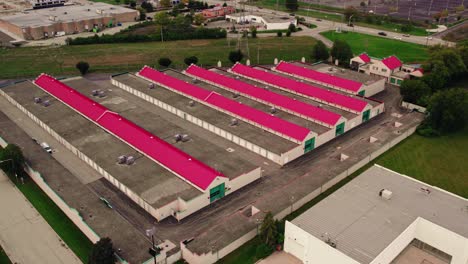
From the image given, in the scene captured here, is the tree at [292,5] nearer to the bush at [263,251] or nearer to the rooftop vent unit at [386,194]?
the rooftop vent unit at [386,194]

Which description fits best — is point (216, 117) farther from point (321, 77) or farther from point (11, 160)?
point (11, 160)

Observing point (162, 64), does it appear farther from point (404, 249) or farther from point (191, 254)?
point (404, 249)

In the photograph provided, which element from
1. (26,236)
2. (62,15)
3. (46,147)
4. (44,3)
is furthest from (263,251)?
(44,3)

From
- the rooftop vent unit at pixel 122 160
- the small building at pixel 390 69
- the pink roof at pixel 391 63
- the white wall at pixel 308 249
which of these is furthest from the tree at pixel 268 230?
the pink roof at pixel 391 63

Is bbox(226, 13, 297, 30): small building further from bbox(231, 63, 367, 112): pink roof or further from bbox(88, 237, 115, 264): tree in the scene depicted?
bbox(88, 237, 115, 264): tree

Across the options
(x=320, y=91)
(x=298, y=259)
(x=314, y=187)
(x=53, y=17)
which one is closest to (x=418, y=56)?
(x=320, y=91)

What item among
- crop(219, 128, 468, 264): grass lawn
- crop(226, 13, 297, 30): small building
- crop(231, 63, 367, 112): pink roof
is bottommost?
crop(219, 128, 468, 264): grass lawn

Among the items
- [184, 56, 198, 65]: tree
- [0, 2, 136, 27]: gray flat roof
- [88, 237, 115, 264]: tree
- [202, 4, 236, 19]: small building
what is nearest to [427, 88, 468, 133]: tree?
[184, 56, 198, 65]: tree
